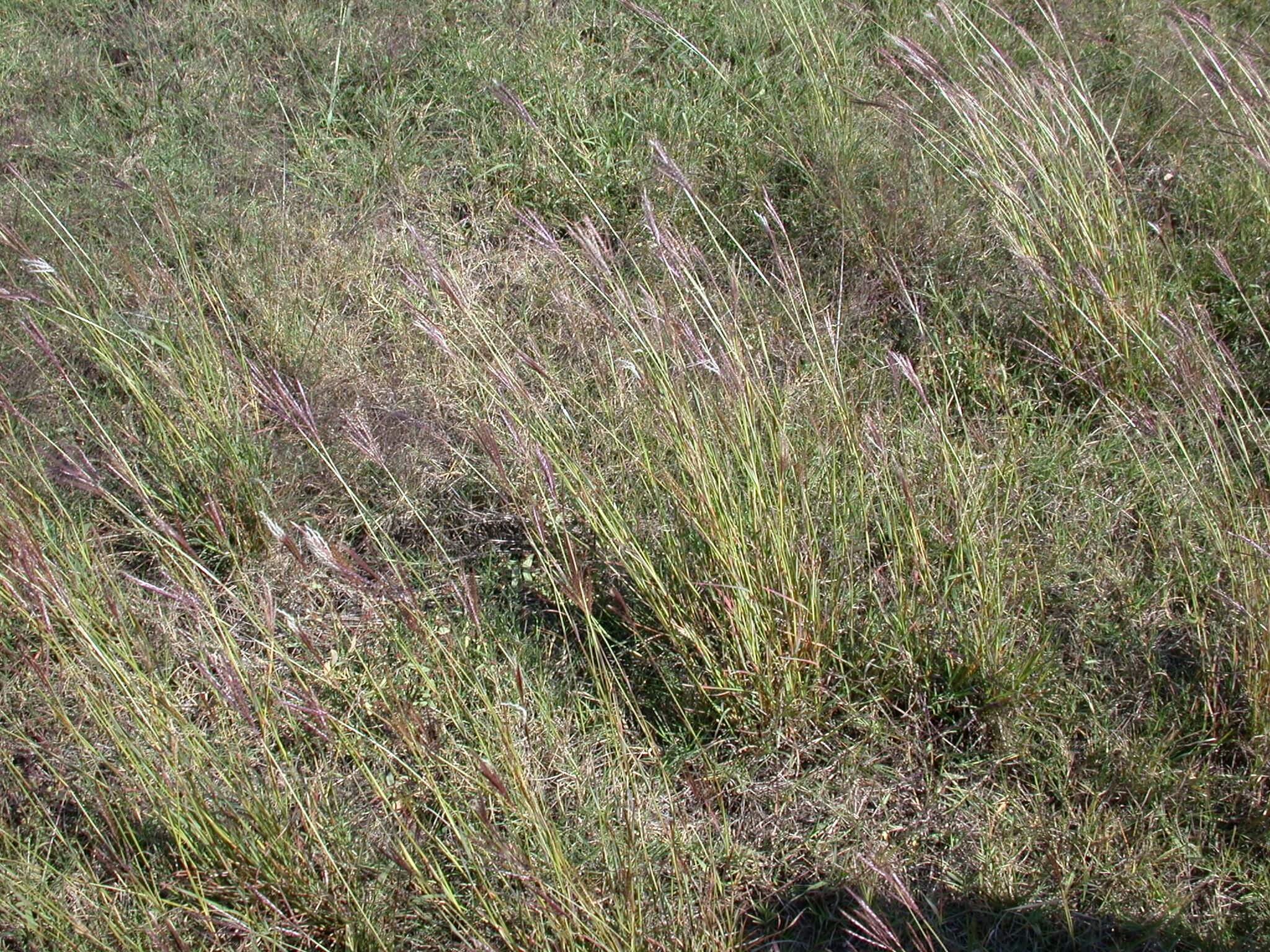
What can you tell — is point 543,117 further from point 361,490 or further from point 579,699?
point 579,699

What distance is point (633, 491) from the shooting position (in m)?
2.60

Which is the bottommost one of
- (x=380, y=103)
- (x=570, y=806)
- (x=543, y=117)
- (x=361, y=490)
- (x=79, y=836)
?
(x=79, y=836)

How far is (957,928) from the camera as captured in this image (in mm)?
2076

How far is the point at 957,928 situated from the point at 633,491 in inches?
45.4

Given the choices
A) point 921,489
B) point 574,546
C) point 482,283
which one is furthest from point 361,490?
point 921,489

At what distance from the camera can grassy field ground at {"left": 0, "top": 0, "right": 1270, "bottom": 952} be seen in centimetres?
201

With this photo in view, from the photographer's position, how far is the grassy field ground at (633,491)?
2008mm

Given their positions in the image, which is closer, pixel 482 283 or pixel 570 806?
pixel 570 806

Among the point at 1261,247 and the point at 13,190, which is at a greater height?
the point at 1261,247

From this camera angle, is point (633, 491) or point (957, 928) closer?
point (957, 928)

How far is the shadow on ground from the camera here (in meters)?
1.98

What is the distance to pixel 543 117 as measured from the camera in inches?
153

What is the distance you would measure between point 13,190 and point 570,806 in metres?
2.93

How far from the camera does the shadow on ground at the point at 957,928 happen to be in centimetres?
198
